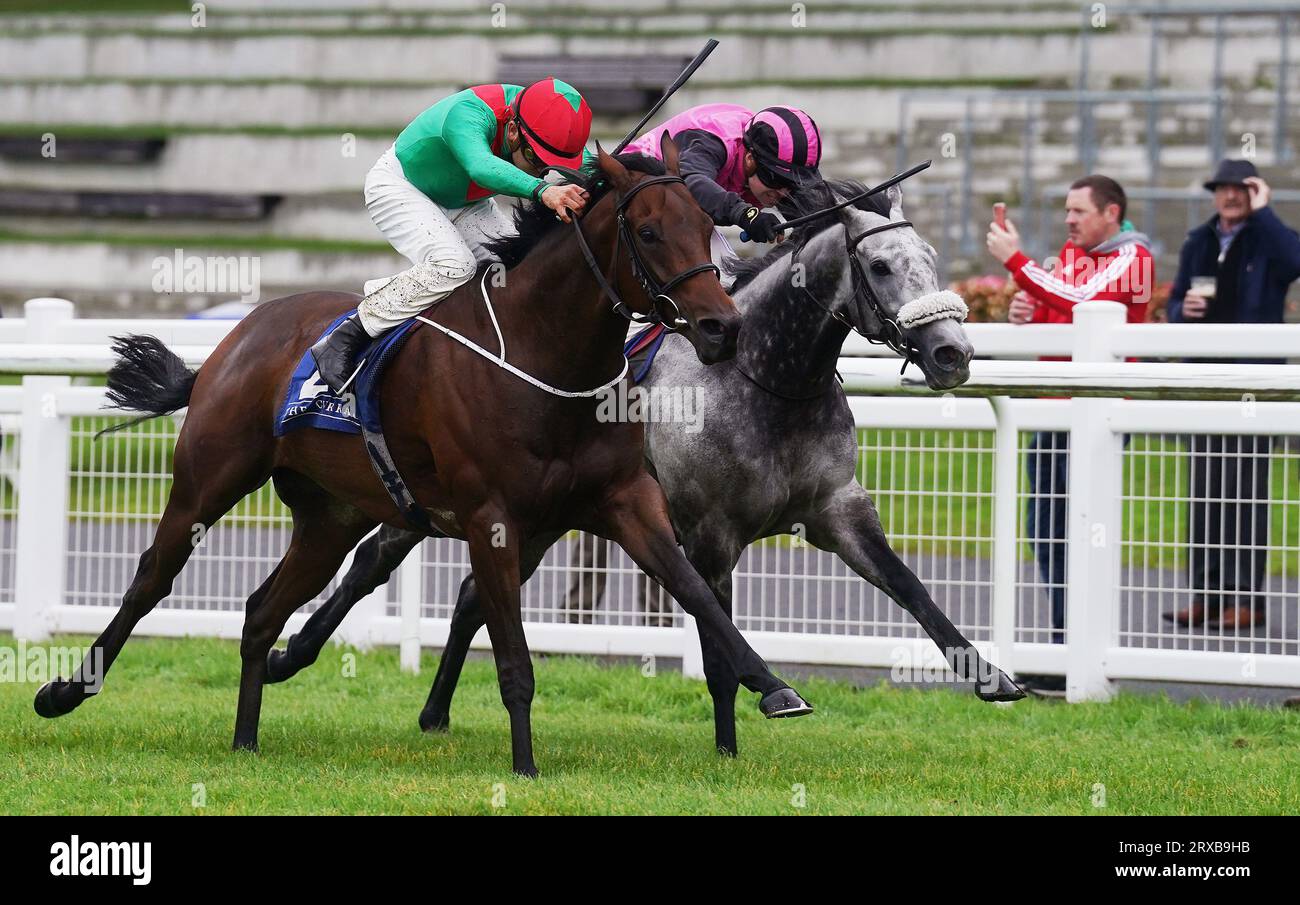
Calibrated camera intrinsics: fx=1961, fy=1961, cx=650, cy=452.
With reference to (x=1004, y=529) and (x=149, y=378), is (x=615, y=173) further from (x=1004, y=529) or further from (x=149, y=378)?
(x=1004, y=529)

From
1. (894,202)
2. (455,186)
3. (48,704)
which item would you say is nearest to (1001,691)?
(894,202)

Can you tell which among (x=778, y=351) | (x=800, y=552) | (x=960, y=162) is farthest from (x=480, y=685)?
(x=960, y=162)

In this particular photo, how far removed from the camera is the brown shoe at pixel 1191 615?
23.1 ft

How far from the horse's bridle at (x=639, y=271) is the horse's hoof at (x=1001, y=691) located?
54.3 inches

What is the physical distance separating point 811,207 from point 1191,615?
88.2 inches

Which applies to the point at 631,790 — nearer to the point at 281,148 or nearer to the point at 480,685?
the point at 480,685

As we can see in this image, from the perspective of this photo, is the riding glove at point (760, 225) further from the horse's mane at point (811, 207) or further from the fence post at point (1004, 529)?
the fence post at point (1004, 529)

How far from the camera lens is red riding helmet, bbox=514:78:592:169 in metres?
5.68

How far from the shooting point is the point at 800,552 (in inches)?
302

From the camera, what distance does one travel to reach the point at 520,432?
554 centimetres

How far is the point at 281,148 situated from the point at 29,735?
1361cm

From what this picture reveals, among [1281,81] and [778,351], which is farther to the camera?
[1281,81]

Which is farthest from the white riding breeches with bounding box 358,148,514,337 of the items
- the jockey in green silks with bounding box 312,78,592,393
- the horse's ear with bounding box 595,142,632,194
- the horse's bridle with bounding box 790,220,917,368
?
the horse's bridle with bounding box 790,220,917,368
